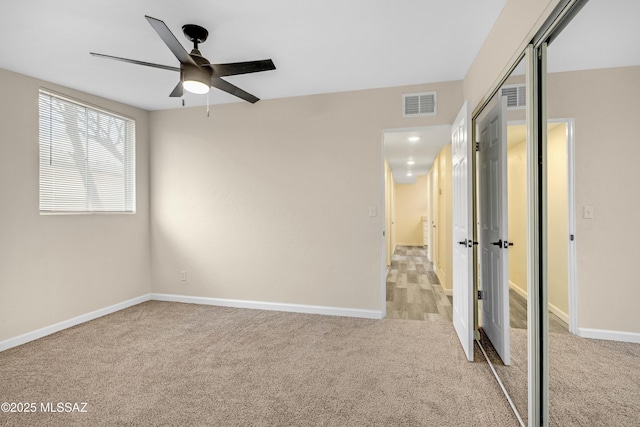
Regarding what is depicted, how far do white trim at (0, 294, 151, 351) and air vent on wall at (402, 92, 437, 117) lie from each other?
13.3 ft

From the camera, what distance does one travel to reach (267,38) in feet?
8.16

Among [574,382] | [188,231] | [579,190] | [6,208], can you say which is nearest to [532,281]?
[574,382]

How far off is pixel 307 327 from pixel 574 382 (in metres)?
2.34

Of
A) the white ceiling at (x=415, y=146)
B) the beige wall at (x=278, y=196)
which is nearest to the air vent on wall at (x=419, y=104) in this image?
the beige wall at (x=278, y=196)

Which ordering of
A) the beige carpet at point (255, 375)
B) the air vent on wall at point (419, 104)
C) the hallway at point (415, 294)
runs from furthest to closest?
the hallway at point (415, 294)
the air vent on wall at point (419, 104)
the beige carpet at point (255, 375)

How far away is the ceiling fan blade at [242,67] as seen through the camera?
82.8 inches

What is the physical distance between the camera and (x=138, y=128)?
13.8ft

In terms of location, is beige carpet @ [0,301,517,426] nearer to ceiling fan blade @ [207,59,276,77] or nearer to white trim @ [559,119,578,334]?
white trim @ [559,119,578,334]

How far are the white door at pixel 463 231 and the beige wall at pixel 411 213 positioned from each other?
27.0 ft

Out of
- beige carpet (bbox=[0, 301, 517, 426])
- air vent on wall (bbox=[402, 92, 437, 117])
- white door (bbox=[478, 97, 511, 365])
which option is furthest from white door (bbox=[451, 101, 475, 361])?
air vent on wall (bbox=[402, 92, 437, 117])

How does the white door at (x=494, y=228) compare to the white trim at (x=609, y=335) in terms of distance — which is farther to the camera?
the white door at (x=494, y=228)

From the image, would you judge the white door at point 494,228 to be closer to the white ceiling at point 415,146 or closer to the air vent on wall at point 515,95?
the air vent on wall at point 515,95

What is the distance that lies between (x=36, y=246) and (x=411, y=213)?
33.2 feet

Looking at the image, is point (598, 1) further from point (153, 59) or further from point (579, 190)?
point (153, 59)
